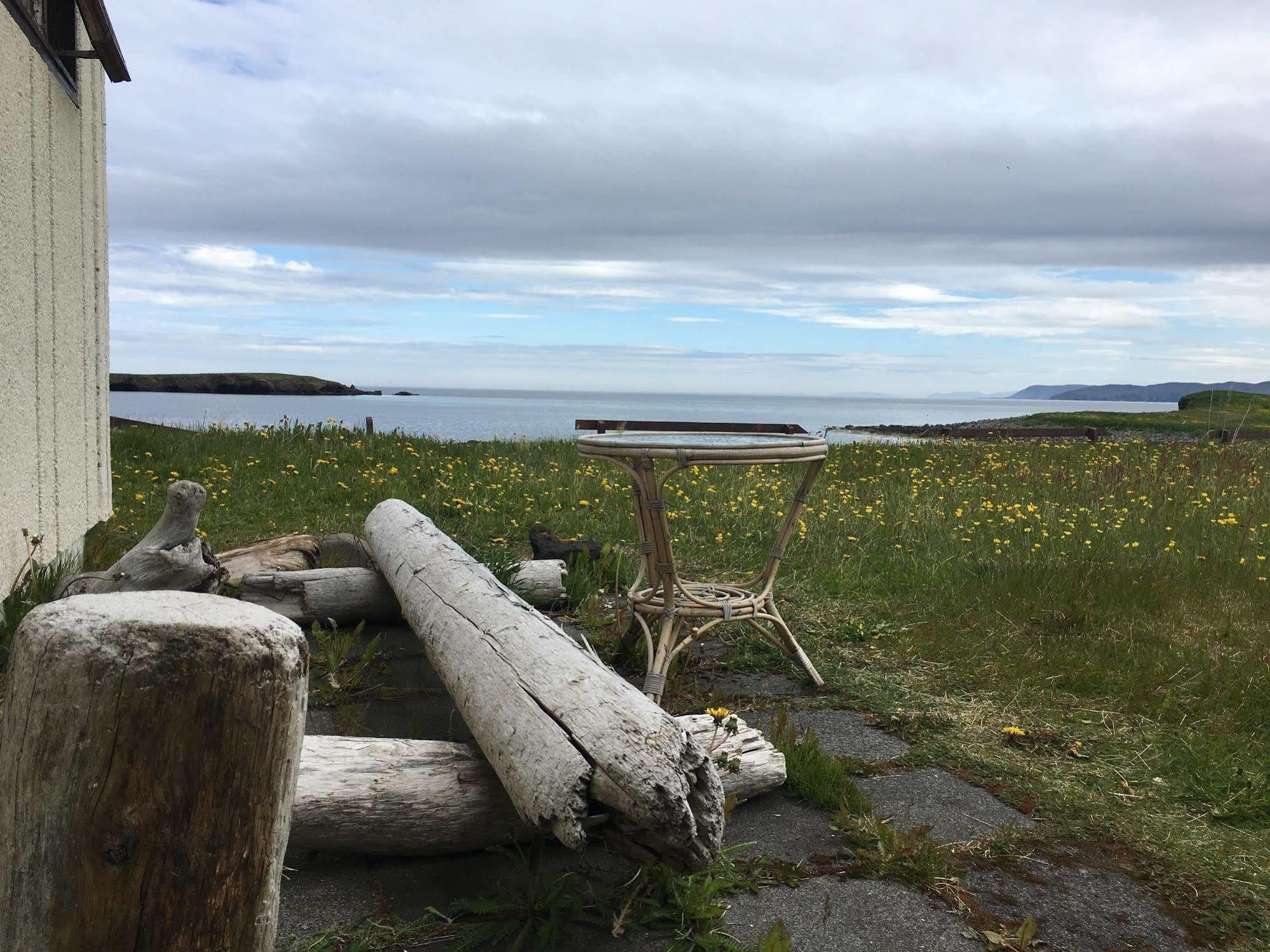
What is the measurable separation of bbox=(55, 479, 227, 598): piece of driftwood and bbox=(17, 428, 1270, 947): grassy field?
154 cm

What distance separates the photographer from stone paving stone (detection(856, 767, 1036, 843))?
119 inches

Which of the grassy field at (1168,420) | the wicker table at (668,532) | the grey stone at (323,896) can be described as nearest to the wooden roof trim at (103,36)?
the wicker table at (668,532)

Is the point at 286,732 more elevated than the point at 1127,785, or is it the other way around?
the point at 286,732

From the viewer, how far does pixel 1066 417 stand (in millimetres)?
40219

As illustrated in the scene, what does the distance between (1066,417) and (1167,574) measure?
37952 mm

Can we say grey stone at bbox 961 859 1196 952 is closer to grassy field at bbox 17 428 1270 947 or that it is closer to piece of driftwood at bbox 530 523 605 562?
grassy field at bbox 17 428 1270 947

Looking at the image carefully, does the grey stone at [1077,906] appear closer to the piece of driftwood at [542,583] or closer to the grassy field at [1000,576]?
the grassy field at [1000,576]

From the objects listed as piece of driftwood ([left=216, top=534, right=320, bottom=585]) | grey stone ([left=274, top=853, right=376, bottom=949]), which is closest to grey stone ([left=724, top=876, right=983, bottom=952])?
grey stone ([left=274, top=853, right=376, bottom=949])

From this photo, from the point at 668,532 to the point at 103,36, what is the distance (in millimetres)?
4351

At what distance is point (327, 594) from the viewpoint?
198 inches

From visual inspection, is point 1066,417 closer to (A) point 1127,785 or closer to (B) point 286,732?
(A) point 1127,785

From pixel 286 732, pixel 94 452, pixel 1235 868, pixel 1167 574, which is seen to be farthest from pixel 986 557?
pixel 94 452

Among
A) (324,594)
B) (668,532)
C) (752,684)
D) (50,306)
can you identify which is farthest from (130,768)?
(50,306)

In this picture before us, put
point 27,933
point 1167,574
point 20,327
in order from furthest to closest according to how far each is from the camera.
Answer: point 1167,574
point 20,327
point 27,933
